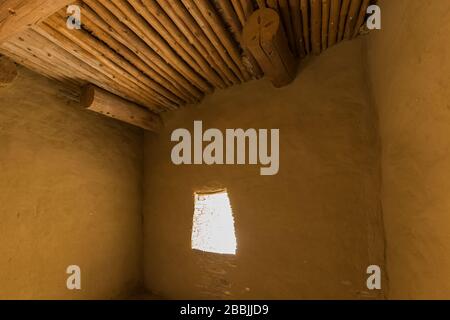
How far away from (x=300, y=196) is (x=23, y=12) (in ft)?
9.52

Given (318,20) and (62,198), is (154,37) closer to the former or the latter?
(318,20)

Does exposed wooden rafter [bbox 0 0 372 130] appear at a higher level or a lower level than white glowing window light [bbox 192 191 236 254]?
higher

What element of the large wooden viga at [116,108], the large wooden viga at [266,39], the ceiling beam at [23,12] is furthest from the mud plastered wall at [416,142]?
the large wooden viga at [116,108]

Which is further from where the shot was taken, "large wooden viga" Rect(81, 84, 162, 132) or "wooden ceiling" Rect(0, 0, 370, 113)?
"large wooden viga" Rect(81, 84, 162, 132)

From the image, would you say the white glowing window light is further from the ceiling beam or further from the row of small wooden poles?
the ceiling beam

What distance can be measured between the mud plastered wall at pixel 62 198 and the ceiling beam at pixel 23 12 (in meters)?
1.33

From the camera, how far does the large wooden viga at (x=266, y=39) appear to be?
7.06 ft

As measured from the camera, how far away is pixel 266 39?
85.5 inches

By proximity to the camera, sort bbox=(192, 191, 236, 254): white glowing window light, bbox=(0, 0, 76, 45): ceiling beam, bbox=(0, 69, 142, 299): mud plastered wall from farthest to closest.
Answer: bbox=(192, 191, 236, 254): white glowing window light → bbox=(0, 69, 142, 299): mud plastered wall → bbox=(0, 0, 76, 45): ceiling beam

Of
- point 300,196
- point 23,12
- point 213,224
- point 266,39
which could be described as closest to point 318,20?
point 266,39

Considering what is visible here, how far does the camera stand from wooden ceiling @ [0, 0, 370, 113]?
2115 mm

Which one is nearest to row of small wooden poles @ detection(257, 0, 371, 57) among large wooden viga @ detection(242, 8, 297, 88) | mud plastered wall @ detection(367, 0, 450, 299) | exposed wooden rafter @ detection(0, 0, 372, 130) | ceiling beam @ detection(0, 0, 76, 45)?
exposed wooden rafter @ detection(0, 0, 372, 130)

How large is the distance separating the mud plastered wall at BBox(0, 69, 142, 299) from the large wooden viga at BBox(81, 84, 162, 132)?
0.49 meters
